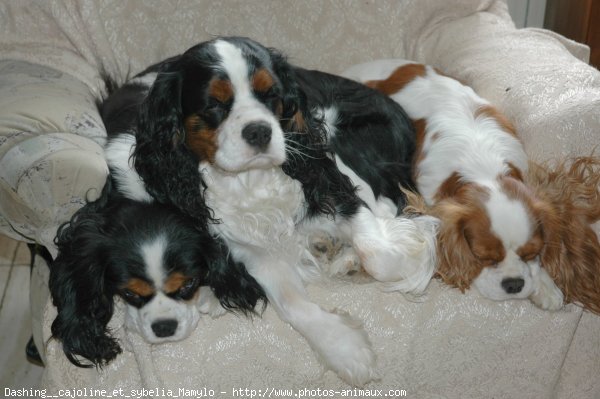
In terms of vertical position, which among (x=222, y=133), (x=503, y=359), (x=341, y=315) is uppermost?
(x=222, y=133)

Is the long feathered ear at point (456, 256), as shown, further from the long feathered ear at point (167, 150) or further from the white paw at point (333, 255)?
the long feathered ear at point (167, 150)

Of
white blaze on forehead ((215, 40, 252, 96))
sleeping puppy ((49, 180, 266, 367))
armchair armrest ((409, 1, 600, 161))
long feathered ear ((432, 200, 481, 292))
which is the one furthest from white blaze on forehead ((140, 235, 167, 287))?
armchair armrest ((409, 1, 600, 161))

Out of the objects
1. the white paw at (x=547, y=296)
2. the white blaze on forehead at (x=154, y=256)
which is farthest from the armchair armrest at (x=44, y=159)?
the white paw at (x=547, y=296)

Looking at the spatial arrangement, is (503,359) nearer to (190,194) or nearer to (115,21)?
(190,194)

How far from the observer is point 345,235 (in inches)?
94.4

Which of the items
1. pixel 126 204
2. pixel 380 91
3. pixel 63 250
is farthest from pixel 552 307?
pixel 63 250

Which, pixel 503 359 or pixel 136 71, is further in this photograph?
pixel 136 71

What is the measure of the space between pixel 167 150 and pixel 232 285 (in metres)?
0.45

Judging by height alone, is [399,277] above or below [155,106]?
below

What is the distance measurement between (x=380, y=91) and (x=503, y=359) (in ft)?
3.77

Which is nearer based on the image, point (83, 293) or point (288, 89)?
point (83, 293)

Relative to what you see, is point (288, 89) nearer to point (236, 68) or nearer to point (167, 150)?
point (236, 68)

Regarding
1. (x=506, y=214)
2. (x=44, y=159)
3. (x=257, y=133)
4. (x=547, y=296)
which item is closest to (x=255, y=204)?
(x=257, y=133)

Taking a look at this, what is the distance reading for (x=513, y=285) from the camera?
2.20m
